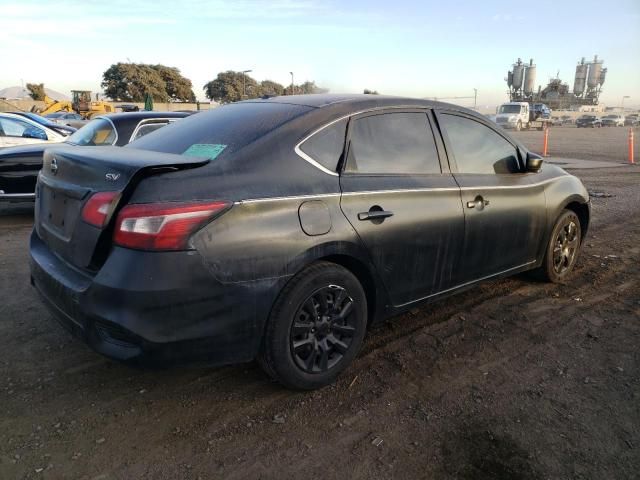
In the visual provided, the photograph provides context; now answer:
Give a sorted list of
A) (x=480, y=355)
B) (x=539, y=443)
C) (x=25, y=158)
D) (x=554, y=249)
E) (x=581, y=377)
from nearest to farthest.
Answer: (x=539, y=443), (x=581, y=377), (x=480, y=355), (x=554, y=249), (x=25, y=158)

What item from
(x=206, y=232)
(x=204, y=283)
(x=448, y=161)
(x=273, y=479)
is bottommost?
(x=273, y=479)

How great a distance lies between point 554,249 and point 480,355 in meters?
Result: 1.73

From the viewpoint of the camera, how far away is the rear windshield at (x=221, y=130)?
2.77 meters

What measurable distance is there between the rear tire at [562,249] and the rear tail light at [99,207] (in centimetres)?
364

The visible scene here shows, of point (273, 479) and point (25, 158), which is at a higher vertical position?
point (25, 158)

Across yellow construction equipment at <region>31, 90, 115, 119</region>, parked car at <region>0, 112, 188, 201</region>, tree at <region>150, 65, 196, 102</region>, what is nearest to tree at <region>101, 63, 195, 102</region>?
tree at <region>150, 65, 196, 102</region>

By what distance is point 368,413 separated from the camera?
2688mm

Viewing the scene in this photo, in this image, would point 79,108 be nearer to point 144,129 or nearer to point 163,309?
point 144,129

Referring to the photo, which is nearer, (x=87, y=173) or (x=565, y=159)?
(x=87, y=173)

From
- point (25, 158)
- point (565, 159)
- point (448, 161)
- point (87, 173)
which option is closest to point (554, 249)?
point (448, 161)

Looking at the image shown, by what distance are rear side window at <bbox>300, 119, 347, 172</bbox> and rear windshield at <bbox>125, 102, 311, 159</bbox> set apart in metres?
0.19

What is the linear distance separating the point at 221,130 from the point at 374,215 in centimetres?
105

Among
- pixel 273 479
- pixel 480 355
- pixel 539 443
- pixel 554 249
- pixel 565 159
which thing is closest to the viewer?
pixel 273 479

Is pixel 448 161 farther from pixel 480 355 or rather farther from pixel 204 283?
pixel 204 283
